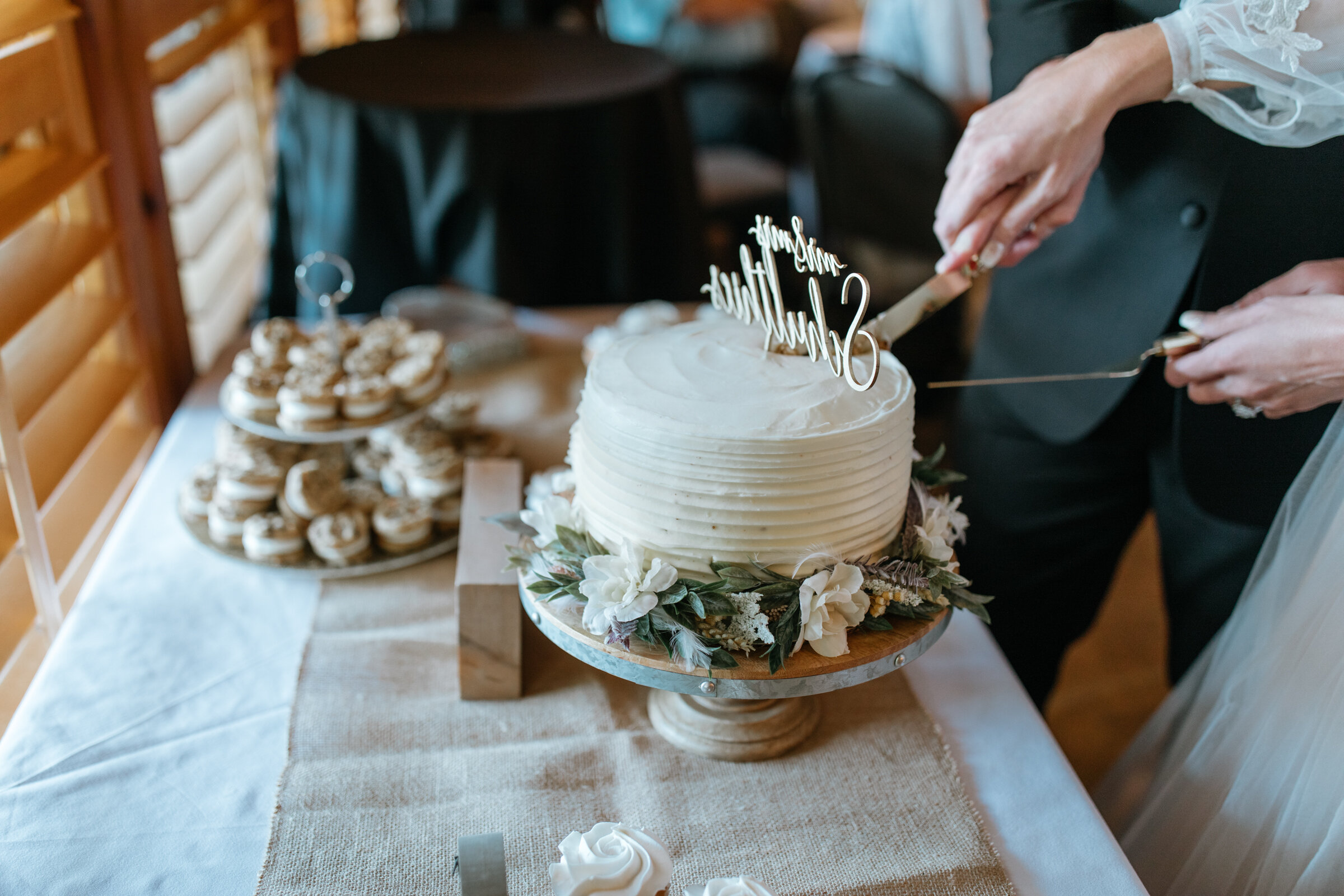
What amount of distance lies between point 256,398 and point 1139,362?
3.75 feet

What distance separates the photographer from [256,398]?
137 cm

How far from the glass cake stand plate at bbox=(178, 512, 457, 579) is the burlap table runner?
113 mm

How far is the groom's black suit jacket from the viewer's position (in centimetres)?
120

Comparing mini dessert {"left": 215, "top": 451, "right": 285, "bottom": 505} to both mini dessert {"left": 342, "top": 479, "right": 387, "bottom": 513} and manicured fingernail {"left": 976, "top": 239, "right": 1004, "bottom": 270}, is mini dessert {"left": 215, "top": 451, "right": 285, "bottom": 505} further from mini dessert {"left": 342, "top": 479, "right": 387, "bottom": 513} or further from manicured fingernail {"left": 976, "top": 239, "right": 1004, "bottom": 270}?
manicured fingernail {"left": 976, "top": 239, "right": 1004, "bottom": 270}

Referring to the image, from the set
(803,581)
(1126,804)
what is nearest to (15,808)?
(803,581)

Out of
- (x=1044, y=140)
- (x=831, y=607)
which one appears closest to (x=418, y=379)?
(x=831, y=607)

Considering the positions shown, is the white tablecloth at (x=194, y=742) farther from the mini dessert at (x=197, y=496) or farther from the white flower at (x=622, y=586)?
the white flower at (x=622, y=586)

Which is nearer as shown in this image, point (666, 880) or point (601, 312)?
point (666, 880)

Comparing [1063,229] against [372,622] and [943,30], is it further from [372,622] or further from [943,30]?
[943,30]

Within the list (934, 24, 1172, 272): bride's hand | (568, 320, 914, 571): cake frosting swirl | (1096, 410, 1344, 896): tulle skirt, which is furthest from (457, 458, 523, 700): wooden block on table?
(1096, 410, 1344, 896): tulle skirt

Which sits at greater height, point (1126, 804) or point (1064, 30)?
point (1064, 30)

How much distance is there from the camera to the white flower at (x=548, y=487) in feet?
3.65

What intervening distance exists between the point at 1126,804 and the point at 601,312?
51.8 inches

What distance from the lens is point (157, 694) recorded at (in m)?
1.12
